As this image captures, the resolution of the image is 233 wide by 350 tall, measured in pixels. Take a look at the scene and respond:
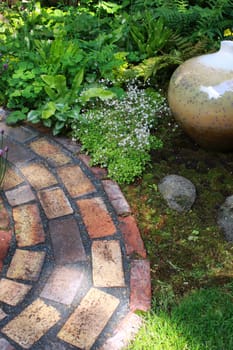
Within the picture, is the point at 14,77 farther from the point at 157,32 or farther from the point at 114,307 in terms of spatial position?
the point at 114,307

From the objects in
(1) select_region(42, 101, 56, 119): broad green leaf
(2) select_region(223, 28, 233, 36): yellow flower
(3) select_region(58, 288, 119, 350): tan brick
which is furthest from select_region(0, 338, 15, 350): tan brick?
(2) select_region(223, 28, 233, 36): yellow flower

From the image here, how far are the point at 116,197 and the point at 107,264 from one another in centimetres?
59

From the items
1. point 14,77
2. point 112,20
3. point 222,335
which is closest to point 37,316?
point 222,335

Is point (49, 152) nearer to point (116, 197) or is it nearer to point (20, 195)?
point (20, 195)

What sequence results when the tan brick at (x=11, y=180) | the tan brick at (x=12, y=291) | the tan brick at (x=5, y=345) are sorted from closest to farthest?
the tan brick at (x=5, y=345)
the tan brick at (x=12, y=291)
the tan brick at (x=11, y=180)

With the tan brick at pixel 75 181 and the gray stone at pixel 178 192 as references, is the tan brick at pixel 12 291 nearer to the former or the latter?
the tan brick at pixel 75 181

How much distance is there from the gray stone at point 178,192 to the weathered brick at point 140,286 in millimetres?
515

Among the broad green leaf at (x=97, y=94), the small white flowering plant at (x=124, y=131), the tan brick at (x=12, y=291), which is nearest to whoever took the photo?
the tan brick at (x=12, y=291)

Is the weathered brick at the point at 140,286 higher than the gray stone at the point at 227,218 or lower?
lower

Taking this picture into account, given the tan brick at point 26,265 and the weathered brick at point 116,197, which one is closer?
the tan brick at point 26,265

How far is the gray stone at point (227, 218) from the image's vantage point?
307cm

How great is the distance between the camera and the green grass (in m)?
2.42

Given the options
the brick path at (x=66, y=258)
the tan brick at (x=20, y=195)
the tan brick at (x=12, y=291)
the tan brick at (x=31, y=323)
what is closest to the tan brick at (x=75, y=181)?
the brick path at (x=66, y=258)

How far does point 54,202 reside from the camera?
3.26 m
